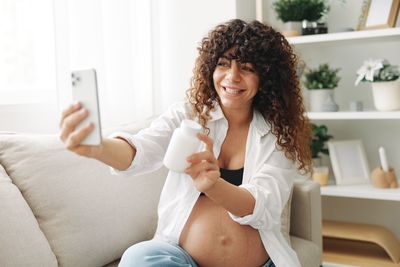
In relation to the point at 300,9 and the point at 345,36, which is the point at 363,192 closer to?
the point at 345,36

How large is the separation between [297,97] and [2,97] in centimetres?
101

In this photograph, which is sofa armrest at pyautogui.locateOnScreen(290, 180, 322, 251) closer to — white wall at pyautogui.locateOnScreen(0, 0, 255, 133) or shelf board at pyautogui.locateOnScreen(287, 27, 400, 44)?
shelf board at pyautogui.locateOnScreen(287, 27, 400, 44)

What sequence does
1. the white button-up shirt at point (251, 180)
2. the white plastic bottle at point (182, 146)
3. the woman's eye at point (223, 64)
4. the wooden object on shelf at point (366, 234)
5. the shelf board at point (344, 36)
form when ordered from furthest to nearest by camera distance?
the wooden object on shelf at point (366, 234), the shelf board at point (344, 36), the woman's eye at point (223, 64), the white button-up shirt at point (251, 180), the white plastic bottle at point (182, 146)

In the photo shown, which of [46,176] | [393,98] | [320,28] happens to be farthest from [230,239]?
[320,28]

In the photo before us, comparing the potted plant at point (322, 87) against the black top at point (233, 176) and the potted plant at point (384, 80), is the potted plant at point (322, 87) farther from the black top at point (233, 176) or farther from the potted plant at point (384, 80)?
the black top at point (233, 176)

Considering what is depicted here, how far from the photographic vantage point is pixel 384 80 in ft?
7.49

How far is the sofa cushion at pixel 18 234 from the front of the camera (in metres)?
1.32

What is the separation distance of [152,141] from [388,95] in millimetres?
1275

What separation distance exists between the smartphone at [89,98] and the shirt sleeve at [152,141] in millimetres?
298

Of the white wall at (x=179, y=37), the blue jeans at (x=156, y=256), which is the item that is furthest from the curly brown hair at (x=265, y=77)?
the white wall at (x=179, y=37)

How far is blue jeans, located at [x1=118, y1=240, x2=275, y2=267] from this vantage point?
1336 mm

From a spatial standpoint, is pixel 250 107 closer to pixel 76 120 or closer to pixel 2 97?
pixel 76 120

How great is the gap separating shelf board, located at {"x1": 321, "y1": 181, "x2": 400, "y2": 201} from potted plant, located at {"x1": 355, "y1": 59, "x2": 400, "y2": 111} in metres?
0.36

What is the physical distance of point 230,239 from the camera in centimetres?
146
